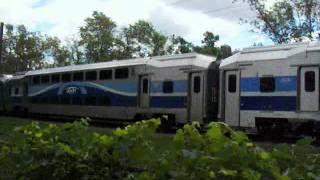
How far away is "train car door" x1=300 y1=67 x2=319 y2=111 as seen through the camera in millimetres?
19859

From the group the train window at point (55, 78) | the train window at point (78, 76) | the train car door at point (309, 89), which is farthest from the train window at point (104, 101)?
the train car door at point (309, 89)

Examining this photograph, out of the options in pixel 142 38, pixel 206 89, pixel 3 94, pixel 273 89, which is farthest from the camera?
pixel 142 38

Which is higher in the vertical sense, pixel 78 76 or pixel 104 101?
pixel 78 76

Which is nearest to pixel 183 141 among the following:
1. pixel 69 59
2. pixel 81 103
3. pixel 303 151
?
pixel 303 151

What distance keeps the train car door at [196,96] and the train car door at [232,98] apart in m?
1.91

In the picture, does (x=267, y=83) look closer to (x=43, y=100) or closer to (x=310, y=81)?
(x=310, y=81)

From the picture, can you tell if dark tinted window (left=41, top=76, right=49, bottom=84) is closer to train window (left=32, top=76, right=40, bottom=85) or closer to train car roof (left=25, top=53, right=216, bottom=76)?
train window (left=32, top=76, right=40, bottom=85)

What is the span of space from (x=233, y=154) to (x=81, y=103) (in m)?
31.1

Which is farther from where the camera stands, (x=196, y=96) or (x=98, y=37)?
(x=98, y=37)

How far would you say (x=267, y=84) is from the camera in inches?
851

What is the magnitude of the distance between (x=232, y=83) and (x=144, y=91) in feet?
21.0

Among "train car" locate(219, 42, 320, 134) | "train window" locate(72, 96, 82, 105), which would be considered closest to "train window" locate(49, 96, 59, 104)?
"train window" locate(72, 96, 82, 105)

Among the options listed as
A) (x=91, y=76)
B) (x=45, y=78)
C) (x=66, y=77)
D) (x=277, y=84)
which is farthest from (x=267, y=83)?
(x=45, y=78)

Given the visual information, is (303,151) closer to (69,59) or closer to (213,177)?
(213,177)
